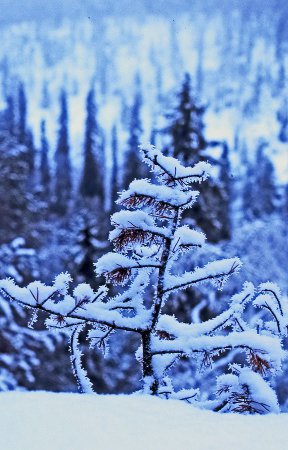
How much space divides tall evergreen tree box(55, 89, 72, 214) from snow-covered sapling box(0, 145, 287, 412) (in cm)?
4939

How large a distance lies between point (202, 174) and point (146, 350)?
970mm

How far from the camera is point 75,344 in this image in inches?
104

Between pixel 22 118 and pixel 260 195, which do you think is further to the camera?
pixel 22 118

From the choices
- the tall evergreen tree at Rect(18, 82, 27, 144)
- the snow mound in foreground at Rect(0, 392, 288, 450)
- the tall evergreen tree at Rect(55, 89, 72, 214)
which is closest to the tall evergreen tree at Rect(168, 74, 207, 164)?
the snow mound in foreground at Rect(0, 392, 288, 450)

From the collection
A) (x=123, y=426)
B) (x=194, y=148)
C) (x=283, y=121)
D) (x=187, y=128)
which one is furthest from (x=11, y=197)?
(x=283, y=121)

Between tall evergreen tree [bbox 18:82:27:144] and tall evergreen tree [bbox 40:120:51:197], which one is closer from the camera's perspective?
tall evergreen tree [bbox 40:120:51:197]

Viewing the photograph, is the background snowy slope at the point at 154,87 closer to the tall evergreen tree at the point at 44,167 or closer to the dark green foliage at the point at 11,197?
the tall evergreen tree at the point at 44,167

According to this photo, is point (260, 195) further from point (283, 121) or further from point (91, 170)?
point (283, 121)

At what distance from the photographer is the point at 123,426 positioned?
1.93 meters

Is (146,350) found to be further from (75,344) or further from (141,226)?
(141,226)

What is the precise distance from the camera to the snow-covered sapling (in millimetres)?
2305

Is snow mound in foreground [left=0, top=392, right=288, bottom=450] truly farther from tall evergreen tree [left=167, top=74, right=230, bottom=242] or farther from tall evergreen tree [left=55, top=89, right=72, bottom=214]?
tall evergreen tree [left=55, top=89, right=72, bottom=214]

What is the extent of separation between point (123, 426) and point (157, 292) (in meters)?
0.75

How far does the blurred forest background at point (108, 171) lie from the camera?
1283 cm
